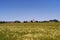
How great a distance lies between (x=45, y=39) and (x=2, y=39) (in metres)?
4.89

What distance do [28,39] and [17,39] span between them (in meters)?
1.26

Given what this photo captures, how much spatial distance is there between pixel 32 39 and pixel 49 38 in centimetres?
204

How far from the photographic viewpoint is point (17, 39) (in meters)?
19.7

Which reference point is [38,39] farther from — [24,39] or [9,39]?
[9,39]

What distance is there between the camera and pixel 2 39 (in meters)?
19.9

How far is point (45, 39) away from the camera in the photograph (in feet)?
63.5

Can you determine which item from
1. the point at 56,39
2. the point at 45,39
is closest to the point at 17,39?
the point at 45,39

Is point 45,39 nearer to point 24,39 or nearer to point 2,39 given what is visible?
point 24,39

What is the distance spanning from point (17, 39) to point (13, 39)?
0.49 metres

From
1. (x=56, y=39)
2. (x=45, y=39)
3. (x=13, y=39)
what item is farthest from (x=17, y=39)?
(x=56, y=39)

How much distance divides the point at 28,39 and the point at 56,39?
3125 mm

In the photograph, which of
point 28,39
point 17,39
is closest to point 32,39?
point 28,39

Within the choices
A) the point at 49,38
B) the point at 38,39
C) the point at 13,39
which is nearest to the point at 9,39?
the point at 13,39

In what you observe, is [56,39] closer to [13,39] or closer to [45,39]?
[45,39]
